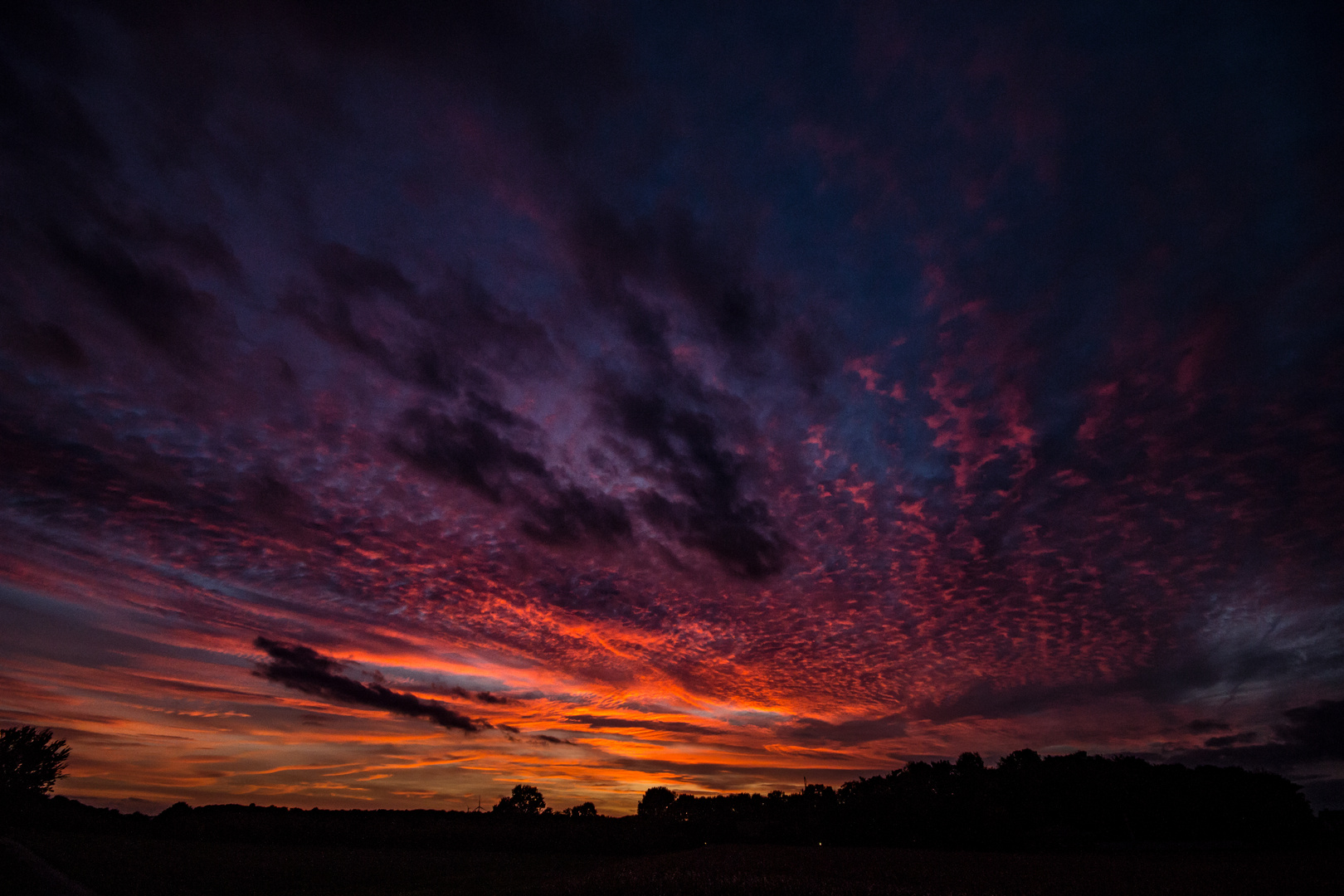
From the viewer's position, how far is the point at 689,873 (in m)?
43.8

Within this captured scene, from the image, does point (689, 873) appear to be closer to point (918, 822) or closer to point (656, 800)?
point (918, 822)

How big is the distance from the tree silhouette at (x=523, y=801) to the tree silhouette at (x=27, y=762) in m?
115

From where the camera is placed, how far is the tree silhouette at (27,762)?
87312 mm

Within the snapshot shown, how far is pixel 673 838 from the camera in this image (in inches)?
3438

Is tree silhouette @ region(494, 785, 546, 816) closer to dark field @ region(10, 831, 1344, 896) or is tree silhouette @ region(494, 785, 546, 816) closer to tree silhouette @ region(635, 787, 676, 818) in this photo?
tree silhouette @ region(635, 787, 676, 818)

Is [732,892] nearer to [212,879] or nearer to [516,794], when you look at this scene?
[212,879]

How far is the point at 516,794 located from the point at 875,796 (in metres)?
140

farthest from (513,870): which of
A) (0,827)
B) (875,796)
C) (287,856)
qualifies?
(0,827)

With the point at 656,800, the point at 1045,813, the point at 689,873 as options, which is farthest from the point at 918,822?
the point at 656,800

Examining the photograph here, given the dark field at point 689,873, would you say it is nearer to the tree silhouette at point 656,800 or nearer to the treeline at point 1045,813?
the treeline at point 1045,813

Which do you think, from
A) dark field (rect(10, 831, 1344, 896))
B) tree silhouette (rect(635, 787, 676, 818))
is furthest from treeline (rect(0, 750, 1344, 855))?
tree silhouette (rect(635, 787, 676, 818))

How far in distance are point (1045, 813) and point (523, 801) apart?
157m

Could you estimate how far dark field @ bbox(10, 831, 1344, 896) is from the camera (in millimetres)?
36375

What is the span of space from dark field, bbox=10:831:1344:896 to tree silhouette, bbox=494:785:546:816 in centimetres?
12448
